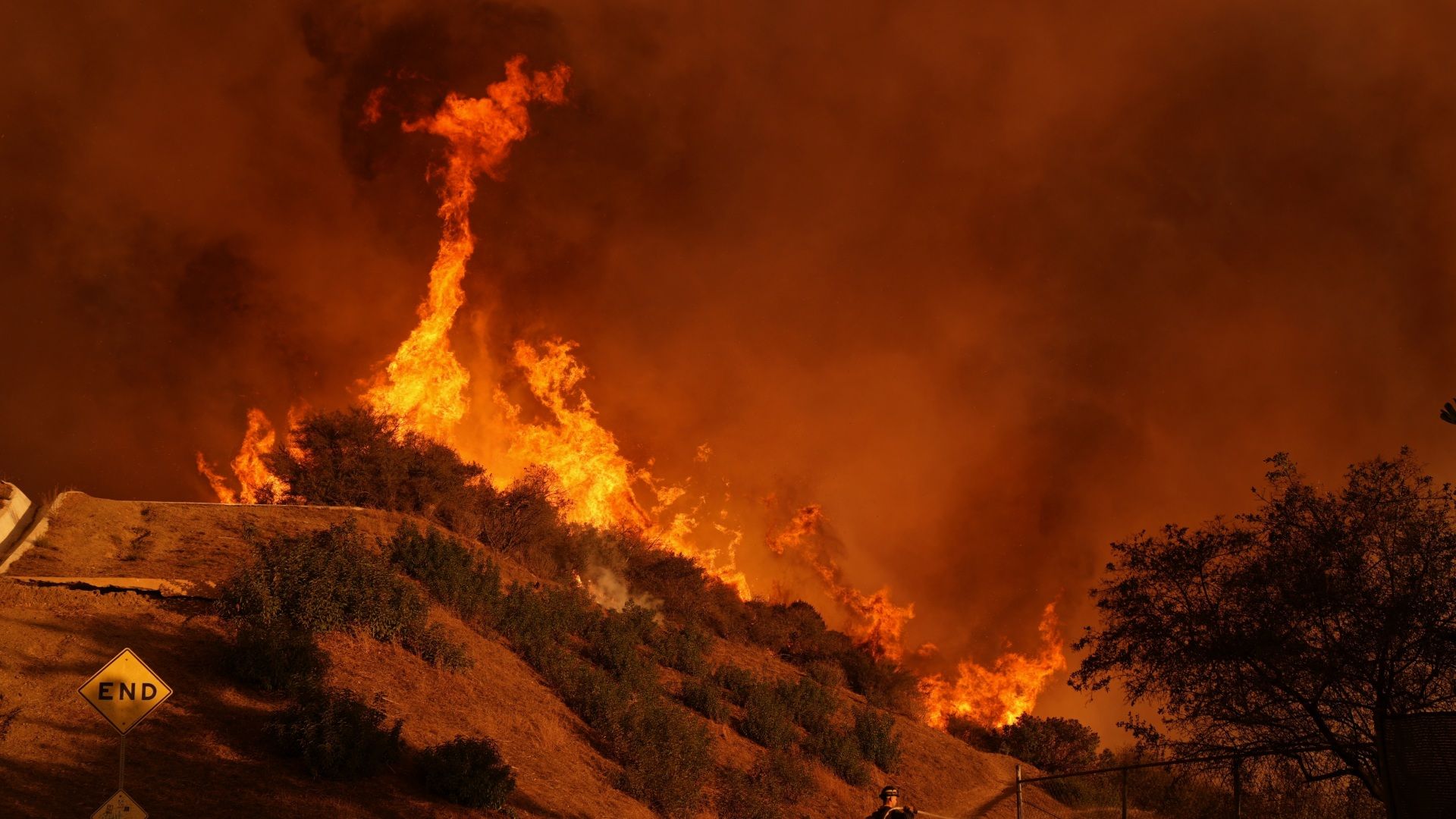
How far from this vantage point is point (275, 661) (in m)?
13.5

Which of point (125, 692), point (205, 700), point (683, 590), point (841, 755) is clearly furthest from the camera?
point (683, 590)

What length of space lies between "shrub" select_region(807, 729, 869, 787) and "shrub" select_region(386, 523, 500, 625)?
28.2 feet

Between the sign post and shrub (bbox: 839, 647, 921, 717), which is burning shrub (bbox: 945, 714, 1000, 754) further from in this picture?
the sign post

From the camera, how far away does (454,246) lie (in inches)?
1668

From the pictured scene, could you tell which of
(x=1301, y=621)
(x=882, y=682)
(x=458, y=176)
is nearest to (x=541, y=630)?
(x=1301, y=621)

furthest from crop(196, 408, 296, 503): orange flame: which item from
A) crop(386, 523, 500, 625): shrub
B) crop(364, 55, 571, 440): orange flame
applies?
crop(386, 523, 500, 625): shrub

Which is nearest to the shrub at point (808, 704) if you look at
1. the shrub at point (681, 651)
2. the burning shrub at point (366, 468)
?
the shrub at point (681, 651)

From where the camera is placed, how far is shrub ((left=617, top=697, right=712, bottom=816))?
16219 millimetres

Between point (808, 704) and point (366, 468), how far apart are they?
14.2 m

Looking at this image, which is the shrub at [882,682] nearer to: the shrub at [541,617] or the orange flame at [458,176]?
the shrub at [541,617]

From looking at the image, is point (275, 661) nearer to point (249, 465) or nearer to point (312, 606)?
point (312, 606)

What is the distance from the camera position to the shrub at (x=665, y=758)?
16.2 meters

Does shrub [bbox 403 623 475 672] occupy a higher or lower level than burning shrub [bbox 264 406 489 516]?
lower

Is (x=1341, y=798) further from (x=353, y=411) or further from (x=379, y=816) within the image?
(x=353, y=411)
